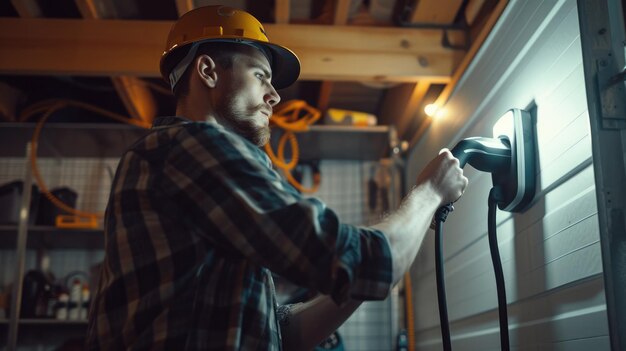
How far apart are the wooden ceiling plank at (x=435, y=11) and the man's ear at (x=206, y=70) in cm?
149

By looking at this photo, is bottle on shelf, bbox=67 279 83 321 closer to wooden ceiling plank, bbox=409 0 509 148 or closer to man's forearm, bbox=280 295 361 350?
wooden ceiling plank, bbox=409 0 509 148

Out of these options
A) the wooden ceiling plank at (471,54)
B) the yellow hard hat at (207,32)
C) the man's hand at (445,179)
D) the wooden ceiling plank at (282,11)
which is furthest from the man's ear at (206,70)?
the wooden ceiling plank at (282,11)

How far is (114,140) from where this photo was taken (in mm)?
3826

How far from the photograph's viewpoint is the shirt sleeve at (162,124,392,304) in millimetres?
1077

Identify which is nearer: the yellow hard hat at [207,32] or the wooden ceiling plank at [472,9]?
the yellow hard hat at [207,32]

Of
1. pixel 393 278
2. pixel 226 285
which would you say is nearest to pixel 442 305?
pixel 393 278

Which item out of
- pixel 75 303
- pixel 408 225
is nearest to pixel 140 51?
pixel 75 303

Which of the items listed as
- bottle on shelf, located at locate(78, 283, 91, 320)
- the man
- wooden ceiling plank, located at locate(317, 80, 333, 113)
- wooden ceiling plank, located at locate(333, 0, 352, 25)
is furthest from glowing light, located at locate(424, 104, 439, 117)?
bottle on shelf, located at locate(78, 283, 91, 320)

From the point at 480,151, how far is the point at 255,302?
790mm

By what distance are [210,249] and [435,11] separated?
203cm

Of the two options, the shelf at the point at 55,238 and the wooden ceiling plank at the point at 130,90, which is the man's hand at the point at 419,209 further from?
the shelf at the point at 55,238

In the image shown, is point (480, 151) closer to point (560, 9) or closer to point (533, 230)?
point (533, 230)

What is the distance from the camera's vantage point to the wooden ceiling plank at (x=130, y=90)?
9.41 ft

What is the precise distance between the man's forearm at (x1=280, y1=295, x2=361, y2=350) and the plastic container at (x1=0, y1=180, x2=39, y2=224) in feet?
8.46
